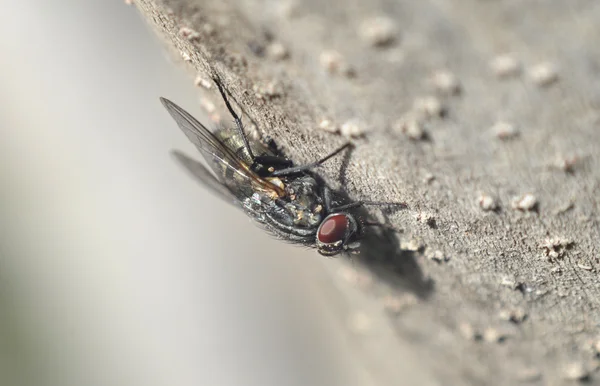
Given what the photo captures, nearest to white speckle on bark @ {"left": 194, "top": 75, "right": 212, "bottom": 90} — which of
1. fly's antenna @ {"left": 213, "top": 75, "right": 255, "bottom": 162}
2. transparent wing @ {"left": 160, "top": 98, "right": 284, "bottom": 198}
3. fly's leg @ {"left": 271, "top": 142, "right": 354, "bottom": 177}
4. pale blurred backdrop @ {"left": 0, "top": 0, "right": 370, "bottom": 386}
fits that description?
fly's antenna @ {"left": 213, "top": 75, "right": 255, "bottom": 162}

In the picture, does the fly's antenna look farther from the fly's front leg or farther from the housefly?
the fly's front leg

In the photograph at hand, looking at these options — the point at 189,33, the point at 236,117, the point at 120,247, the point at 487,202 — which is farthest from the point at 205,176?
the point at 120,247

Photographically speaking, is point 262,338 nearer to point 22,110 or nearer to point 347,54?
point 22,110

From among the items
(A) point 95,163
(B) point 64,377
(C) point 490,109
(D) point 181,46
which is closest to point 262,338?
(B) point 64,377

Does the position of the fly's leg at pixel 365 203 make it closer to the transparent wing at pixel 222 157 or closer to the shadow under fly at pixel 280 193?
the shadow under fly at pixel 280 193

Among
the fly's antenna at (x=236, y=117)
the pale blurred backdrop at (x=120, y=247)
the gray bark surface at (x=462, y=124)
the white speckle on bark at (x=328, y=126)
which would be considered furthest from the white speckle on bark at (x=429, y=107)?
the pale blurred backdrop at (x=120, y=247)

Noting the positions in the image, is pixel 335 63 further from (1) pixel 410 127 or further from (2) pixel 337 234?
(2) pixel 337 234
